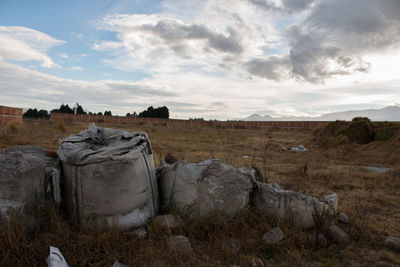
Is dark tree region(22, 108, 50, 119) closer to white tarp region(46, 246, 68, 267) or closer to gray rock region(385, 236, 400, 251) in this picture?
white tarp region(46, 246, 68, 267)

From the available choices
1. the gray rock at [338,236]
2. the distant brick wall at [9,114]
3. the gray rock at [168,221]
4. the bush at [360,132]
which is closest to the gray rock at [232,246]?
the gray rock at [168,221]

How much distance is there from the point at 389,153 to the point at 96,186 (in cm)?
903

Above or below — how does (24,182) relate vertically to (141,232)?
above

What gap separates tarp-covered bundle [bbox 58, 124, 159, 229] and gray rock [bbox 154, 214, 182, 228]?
0.13 metres

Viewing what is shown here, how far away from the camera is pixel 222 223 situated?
283 centimetres

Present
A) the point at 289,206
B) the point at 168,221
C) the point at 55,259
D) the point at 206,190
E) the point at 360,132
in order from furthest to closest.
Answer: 1. the point at 360,132
2. the point at 289,206
3. the point at 206,190
4. the point at 168,221
5. the point at 55,259

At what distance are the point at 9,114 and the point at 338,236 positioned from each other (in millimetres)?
25823

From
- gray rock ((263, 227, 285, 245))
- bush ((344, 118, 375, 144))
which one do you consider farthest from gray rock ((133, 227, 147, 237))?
bush ((344, 118, 375, 144))

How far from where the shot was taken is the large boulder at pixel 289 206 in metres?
3.02

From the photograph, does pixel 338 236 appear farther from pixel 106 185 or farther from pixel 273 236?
pixel 106 185

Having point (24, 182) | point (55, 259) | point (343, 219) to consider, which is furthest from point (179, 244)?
point (343, 219)

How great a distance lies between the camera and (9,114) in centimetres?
2225

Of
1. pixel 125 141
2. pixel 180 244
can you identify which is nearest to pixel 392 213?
pixel 180 244

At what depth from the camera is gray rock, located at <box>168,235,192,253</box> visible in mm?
2404
